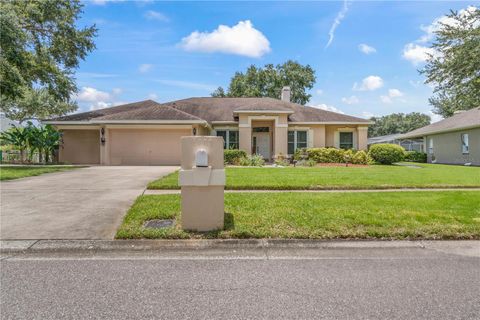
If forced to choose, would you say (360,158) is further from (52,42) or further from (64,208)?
(52,42)

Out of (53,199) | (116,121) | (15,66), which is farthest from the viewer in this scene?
(116,121)

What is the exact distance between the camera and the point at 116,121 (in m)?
20.0

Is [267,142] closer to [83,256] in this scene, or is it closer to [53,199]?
[53,199]

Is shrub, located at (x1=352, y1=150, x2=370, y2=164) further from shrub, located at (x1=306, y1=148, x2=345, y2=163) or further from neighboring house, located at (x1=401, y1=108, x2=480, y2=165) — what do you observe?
neighboring house, located at (x1=401, y1=108, x2=480, y2=165)

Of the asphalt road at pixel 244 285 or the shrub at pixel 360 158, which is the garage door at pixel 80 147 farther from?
the asphalt road at pixel 244 285

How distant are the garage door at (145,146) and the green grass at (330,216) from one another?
42.6ft

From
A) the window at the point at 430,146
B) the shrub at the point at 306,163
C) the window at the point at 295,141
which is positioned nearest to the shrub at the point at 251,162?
the shrub at the point at 306,163

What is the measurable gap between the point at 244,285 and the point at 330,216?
3116 millimetres

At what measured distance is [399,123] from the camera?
254 ft

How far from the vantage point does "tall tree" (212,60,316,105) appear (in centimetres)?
4328

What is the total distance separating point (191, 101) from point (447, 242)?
79.9 ft

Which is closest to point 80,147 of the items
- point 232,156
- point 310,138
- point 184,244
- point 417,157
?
point 232,156

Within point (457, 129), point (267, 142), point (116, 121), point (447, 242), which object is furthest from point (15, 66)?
point (457, 129)

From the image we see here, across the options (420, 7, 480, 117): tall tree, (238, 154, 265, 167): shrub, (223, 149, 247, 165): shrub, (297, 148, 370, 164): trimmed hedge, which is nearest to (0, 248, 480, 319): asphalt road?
(420, 7, 480, 117): tall tree
